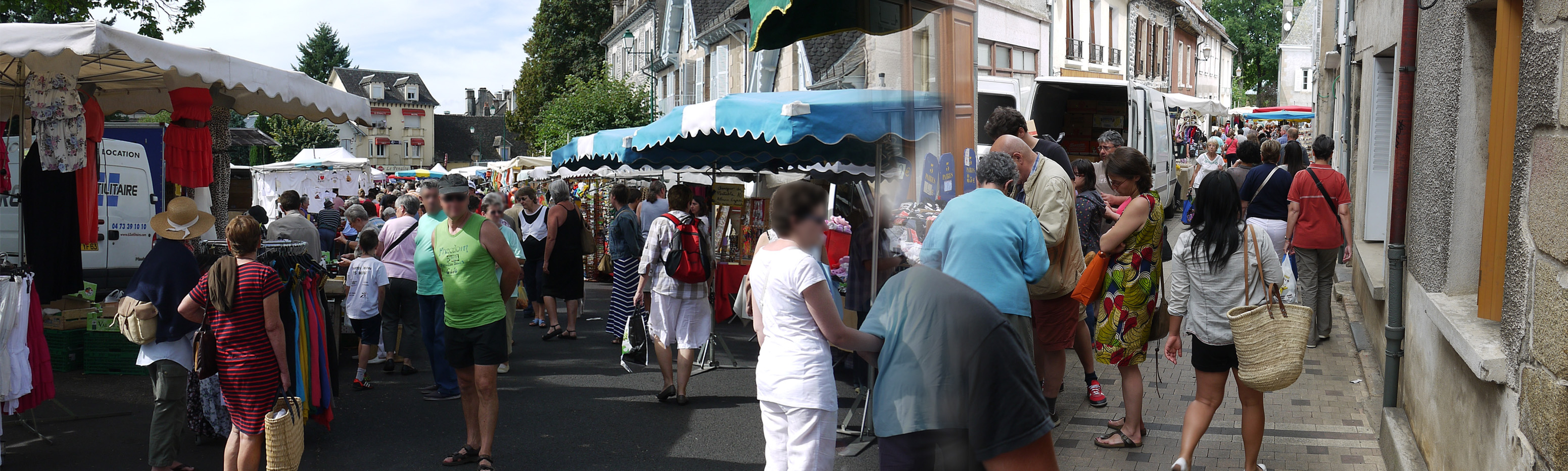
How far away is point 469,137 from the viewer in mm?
87812

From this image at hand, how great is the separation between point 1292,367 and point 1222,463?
0.93 meters

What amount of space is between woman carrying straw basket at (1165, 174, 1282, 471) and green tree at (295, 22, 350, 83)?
88826mm

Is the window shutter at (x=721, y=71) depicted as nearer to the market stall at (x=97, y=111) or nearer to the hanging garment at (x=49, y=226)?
the market stall at (x=97, y=111)

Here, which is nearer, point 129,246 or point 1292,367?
point 1292,367

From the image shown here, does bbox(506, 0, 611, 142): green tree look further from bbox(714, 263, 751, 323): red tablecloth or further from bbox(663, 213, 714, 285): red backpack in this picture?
bbox(663, 213, 714, 285): red backpack

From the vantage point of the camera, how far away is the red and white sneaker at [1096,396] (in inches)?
243

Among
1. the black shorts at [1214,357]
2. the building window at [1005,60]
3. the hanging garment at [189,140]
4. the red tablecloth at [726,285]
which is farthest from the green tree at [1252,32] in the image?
the black shorts at [1214,357]

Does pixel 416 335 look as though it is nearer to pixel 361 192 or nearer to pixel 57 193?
pixel 57 193

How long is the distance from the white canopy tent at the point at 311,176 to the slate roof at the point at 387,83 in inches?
1979

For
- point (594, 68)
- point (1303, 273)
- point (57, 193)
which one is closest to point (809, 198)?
point (1303, 273)

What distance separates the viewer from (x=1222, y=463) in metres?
4.95

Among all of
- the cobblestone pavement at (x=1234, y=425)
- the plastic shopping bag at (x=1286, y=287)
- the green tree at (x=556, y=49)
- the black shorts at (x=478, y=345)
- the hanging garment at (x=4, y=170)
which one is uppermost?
the green tree at (x=556, y=49)

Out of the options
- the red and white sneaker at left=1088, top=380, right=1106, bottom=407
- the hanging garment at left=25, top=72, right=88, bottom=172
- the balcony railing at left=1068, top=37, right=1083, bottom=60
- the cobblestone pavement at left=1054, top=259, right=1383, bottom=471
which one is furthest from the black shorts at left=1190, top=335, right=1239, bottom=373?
the balcony railing at left=1068, top=37, right=1083, bottom=60

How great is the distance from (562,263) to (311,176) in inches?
931
